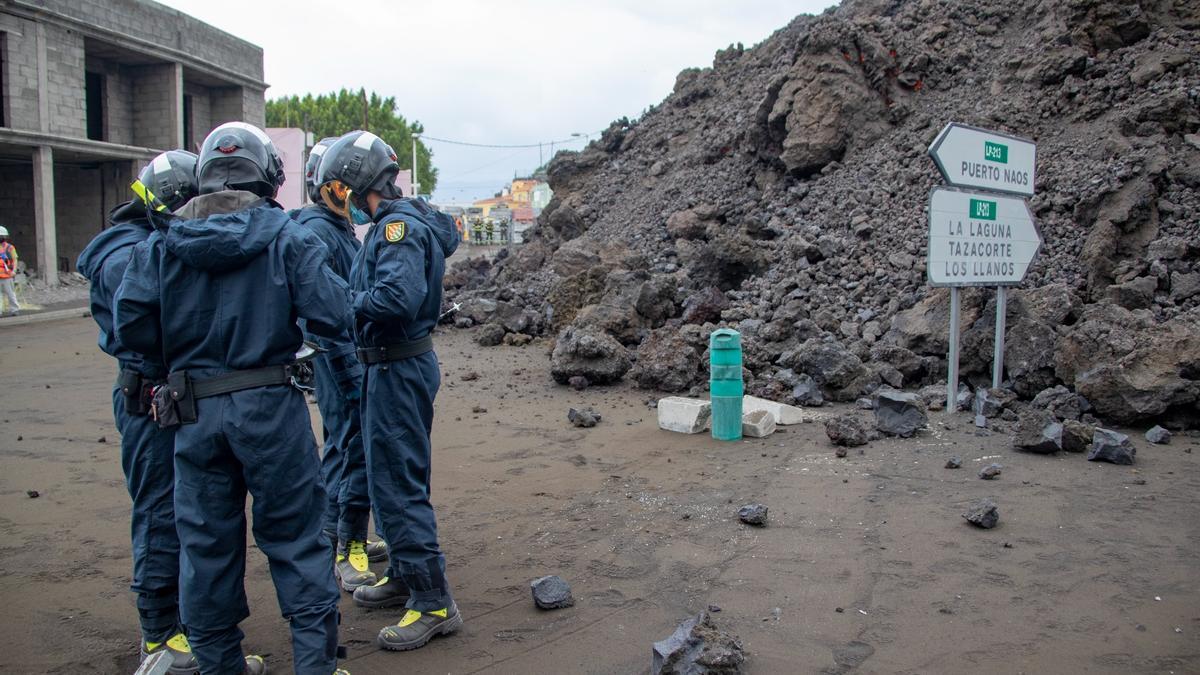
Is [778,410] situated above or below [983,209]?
below

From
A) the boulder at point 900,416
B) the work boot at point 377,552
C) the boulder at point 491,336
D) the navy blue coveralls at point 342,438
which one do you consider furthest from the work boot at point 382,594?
the boulder at point 491,336

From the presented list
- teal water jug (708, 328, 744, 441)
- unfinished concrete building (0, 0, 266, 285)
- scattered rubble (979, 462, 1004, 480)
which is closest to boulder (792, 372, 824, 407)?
teal water jug (708, 328, 744, 441)

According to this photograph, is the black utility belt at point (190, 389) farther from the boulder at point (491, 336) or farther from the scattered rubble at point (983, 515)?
the boulder at point (491, 336)

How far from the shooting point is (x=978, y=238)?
7297mm

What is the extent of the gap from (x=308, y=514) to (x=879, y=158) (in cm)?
1245

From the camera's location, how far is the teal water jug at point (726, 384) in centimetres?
669

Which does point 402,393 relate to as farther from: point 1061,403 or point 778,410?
point 1061,403

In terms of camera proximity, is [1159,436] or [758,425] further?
[758,425]

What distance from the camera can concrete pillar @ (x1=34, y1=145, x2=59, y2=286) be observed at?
22391mm

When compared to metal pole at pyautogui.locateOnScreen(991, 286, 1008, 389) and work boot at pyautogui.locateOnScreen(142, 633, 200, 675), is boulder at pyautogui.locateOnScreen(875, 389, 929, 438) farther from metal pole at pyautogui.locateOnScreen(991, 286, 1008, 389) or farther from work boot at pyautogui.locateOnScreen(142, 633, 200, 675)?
work boot at pyautogui.locateOnScreen(142, 633, 200, 675)

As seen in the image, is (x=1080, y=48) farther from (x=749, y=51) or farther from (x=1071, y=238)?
(x=749, y=51)

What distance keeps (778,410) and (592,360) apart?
280 centimetres

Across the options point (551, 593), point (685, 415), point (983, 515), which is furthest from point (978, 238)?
point (551, 593)

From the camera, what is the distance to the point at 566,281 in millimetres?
13266
